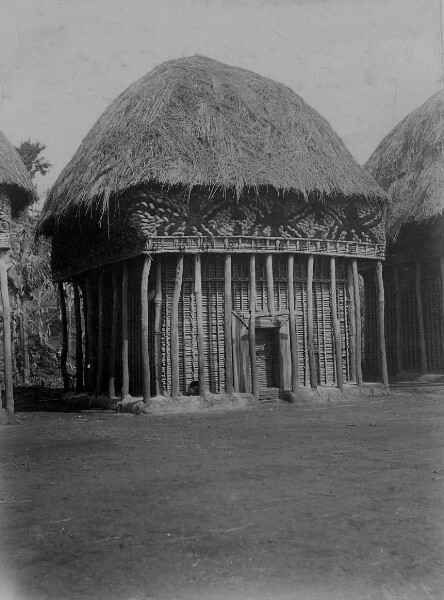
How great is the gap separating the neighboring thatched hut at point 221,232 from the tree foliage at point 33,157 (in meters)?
15.4

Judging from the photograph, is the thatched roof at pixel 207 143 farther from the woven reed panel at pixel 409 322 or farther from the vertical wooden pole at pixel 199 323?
the woven reed panel at pixel 409 322

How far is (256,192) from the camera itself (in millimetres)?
14359

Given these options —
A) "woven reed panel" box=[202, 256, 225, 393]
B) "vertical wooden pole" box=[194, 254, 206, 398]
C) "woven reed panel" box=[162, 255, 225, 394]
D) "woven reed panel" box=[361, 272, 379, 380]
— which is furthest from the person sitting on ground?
"woven reed panel" box=[361, 272, 379, 380]

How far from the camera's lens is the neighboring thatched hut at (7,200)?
1256 cm

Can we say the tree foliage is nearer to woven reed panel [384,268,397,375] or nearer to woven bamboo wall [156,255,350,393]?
woven reed panel [384,268,397,375]

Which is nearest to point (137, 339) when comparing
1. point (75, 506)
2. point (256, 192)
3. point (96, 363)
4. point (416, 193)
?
point (96, 363)

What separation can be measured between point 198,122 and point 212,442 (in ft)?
25.4

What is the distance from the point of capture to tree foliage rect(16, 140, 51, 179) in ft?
101

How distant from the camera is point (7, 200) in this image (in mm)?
13359

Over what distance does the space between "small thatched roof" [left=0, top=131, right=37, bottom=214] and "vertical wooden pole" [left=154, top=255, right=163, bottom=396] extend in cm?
282

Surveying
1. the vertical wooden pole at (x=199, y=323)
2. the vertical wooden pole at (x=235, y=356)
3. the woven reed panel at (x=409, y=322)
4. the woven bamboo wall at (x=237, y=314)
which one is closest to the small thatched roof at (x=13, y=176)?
the woven bamboo wall at (x=237, y=314)

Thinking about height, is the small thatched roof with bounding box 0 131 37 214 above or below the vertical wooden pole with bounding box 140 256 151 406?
above

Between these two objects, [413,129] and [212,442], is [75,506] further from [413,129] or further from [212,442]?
[413,129]

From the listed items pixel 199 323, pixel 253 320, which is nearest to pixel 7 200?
pixel 199 323
